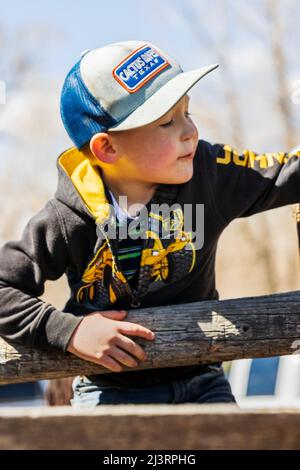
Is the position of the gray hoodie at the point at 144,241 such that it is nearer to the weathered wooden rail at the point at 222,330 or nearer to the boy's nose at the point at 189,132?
the boy's nose at the point at 189,132

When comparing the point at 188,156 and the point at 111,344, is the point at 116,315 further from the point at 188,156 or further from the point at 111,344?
the point at 188,156

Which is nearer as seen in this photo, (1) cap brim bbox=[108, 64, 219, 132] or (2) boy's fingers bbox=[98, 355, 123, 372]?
(2) boy's fingers bbox=[98, 355, 123, 372]

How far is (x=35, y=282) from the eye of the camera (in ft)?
8.09

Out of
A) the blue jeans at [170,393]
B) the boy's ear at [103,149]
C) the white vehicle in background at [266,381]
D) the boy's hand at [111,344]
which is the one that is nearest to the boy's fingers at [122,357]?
the boy's hand at [111,344]

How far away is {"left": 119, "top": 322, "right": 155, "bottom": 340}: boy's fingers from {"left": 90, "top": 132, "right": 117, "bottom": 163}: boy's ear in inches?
26.0

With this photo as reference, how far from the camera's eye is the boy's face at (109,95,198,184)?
2.51m

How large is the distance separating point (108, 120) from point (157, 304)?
0.65 meters

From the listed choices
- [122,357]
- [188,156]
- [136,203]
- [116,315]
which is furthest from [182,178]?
[122,357]

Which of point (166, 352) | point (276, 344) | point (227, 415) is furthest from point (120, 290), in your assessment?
point (227, 415)

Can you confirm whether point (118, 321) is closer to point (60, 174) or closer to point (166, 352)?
point (166, 352)

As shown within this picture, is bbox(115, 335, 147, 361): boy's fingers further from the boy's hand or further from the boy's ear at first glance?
the boy's ear

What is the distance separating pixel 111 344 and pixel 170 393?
0.48m

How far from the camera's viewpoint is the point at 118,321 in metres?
2.30

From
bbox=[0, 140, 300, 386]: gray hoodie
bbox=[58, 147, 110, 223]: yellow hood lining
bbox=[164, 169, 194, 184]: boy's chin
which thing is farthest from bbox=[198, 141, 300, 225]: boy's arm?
bbox=[58, 147, 110, 223]: yellow hood lining
